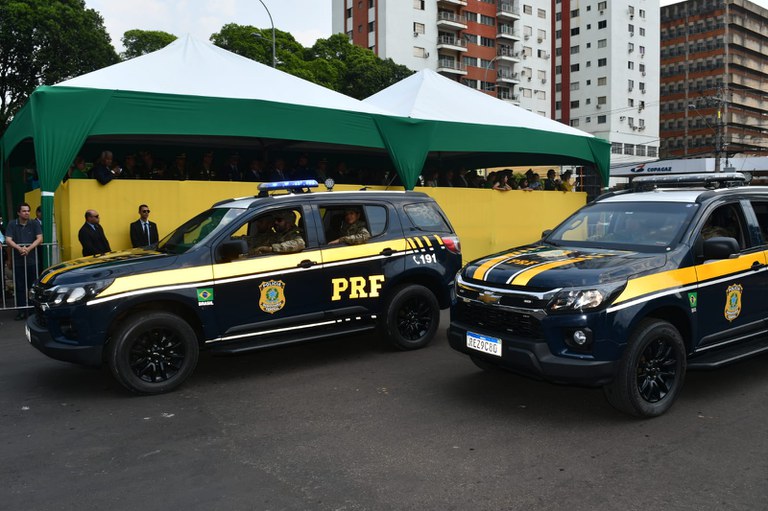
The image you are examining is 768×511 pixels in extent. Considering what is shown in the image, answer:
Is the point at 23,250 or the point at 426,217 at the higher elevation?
the point at 426,217

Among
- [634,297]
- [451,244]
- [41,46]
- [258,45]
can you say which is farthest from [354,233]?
[258,45]

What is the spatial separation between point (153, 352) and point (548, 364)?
3.44 meters

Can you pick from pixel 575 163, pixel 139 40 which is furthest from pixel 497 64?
pixel 575 163

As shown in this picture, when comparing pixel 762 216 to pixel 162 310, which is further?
pixel 762 216

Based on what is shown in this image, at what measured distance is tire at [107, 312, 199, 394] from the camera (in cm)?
537

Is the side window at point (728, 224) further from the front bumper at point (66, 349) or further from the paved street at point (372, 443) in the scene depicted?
the front bumper at point (66, 349)

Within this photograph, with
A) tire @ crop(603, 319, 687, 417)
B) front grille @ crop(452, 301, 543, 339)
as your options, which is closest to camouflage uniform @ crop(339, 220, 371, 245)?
front grille @ crop(452, 301, 543, 339)

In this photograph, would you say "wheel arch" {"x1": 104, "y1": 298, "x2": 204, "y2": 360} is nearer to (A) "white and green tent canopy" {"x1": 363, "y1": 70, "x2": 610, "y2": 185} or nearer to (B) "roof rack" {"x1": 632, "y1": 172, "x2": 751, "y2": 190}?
(B) "roof rack" {"x1": 632, "y1": 172, "x2": 751, "y2": 190}

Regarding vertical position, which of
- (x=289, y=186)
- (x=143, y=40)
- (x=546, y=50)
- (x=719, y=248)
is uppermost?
(x=546, y=50)

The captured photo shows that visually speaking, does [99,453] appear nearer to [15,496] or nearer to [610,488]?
[15,496]

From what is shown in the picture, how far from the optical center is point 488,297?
5.04 m

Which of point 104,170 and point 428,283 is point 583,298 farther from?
point 104,170

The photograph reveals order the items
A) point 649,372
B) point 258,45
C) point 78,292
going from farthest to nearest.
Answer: point 258,45 < point 78,292 < point 649,372

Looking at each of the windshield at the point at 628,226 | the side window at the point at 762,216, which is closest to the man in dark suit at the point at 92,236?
the windshield at the point at 628,226
